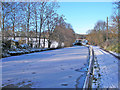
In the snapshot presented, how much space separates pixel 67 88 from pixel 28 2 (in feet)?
61.9

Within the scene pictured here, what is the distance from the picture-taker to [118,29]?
1656 cm

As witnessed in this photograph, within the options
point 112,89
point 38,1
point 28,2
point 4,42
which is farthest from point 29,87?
point 38,1

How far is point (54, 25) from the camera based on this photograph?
26.2 m

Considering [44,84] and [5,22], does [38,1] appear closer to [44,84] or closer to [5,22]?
[5,22]

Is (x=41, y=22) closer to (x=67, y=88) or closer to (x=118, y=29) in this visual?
(x=118, y=29)

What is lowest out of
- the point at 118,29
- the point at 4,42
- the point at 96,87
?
the point at 96,87

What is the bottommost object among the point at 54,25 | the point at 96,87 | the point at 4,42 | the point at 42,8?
the point at 96,87

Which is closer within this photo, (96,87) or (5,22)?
(96,87)

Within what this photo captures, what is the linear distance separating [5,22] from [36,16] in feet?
25.6

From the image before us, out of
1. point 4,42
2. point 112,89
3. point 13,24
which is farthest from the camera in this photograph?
point 13,24

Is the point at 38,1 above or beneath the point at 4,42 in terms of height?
above

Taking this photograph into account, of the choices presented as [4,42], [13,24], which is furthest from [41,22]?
[4,42]

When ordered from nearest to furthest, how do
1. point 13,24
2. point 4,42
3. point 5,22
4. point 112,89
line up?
point 112,89
point 4,42
point 5,22
point 13,24

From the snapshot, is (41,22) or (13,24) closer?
(13,24)
